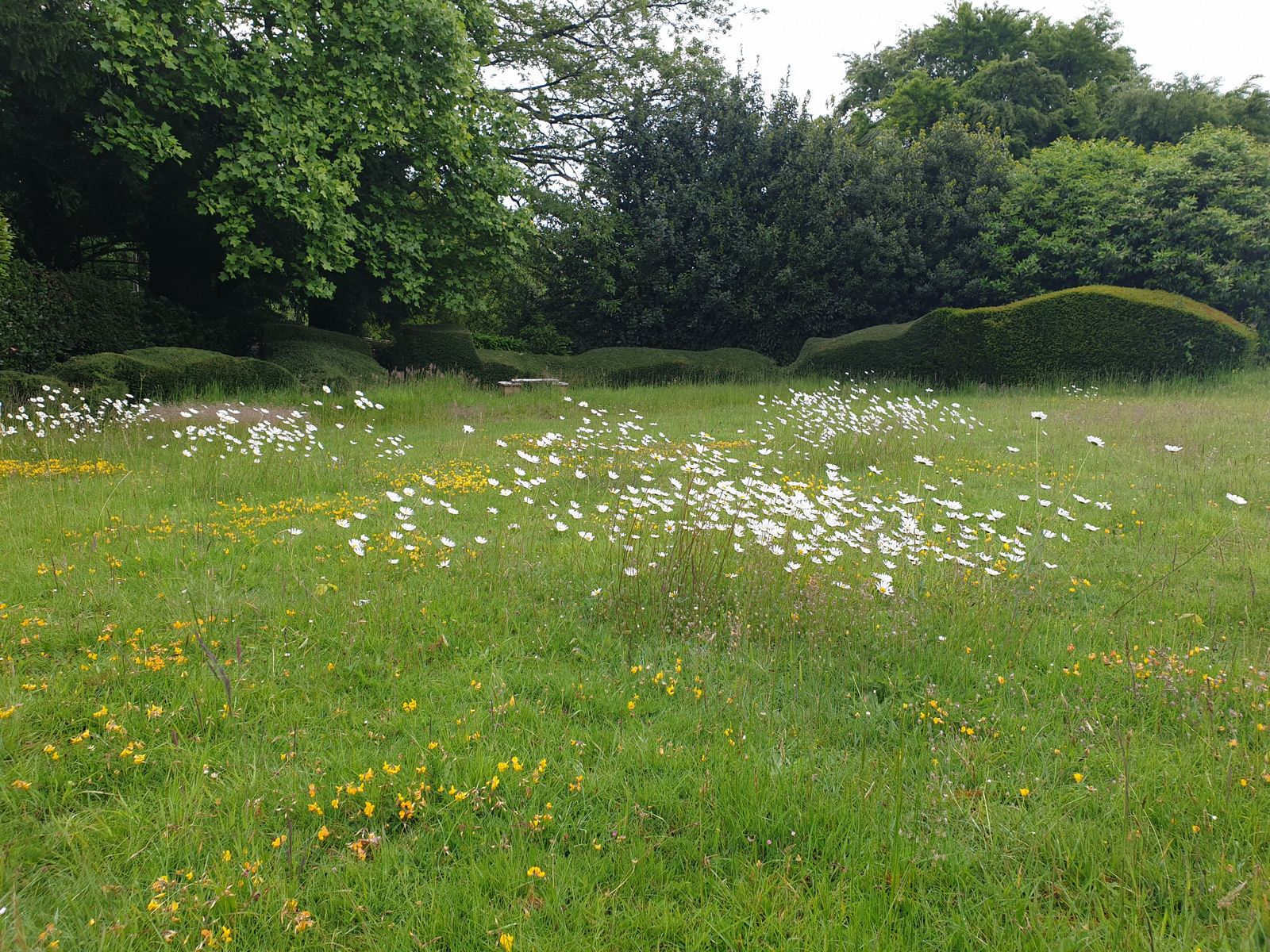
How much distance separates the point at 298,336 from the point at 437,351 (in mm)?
2604

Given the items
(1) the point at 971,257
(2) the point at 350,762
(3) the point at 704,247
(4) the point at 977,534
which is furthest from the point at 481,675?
(1) the point at 971,257

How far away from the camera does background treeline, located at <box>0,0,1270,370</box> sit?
36.1 feet

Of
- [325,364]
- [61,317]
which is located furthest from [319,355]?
[61,317]

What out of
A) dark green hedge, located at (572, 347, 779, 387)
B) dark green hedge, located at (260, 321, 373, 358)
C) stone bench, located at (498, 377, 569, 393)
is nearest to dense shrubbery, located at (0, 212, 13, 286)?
dark green hedge, located at (260, 321, 373, 358)

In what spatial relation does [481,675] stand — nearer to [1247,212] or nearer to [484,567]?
[484,567]

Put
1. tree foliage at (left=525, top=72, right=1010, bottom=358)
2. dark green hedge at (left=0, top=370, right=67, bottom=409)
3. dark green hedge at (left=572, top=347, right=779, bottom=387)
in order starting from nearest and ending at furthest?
dark green hedge at (left=0, top=370, right=67, bottom=409), dark green hedge at (left=572, top=347, right=779, bottom=387), tree foliage at (left=525, top=72, right=1010, bottom=358)

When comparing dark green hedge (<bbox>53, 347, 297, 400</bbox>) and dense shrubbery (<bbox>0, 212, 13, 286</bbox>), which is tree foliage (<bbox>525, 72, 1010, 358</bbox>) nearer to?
dark green hedge (<bbox>53, 347, 297, 400</bbox>)

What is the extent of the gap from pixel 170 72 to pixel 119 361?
5.00 metres

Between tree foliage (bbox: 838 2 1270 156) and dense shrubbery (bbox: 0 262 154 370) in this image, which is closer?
dense shrubbery (bbox: 0 262 154 370)

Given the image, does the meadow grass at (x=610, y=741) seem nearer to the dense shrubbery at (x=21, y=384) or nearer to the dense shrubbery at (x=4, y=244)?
the dense shrubbery at (x=21, y=384)

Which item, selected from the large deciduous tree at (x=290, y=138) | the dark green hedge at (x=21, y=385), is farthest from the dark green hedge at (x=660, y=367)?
the dark green hedge at (x=21, y=385)

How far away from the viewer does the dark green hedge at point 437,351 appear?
587 inches

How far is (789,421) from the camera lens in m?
9.56

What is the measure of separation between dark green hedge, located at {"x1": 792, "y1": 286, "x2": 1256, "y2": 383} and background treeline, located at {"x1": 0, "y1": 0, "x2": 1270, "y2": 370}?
8.25 ft
